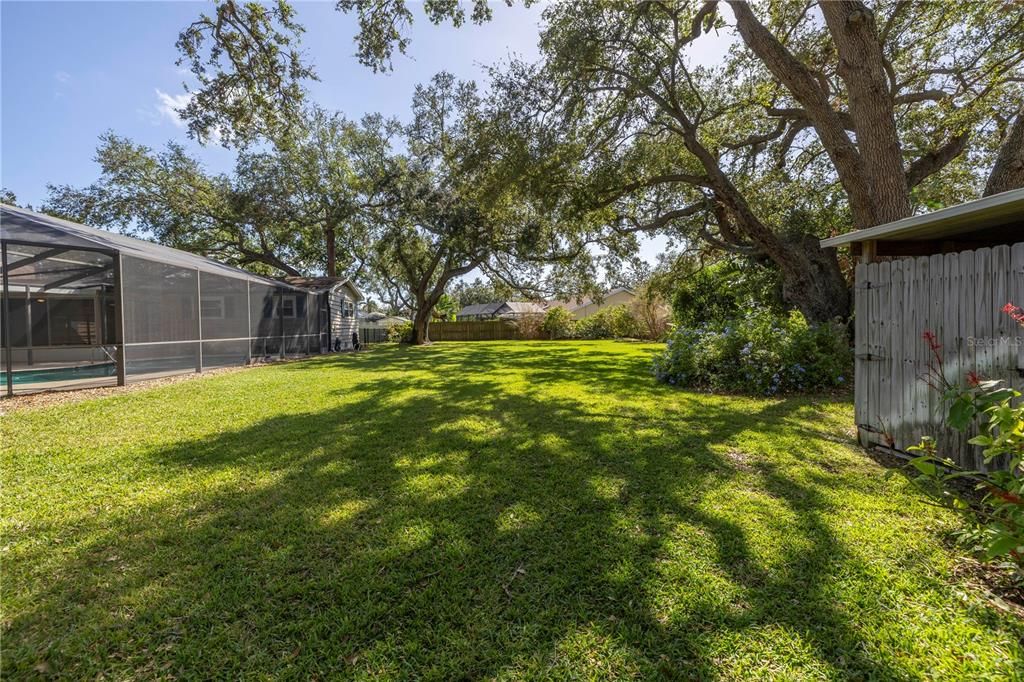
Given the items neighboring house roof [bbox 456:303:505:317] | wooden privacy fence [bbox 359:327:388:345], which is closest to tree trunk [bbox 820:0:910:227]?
wooden privacy fence [bbox 359:327:388:345]

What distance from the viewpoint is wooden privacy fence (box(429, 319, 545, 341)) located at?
96.3 feet

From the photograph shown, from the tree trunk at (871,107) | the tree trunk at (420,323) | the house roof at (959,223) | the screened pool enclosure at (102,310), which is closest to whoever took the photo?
the house roof at (959,223)

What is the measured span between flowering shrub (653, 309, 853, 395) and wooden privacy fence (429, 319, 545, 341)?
21282mm

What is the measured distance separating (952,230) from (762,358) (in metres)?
3.49

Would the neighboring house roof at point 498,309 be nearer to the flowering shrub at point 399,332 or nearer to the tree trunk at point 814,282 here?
the flowering shrub at point 399,332

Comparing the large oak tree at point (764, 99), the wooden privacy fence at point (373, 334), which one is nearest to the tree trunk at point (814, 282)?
the large oak tree at point (764, 99)

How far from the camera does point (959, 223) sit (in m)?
3.40

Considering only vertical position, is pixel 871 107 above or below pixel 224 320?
above

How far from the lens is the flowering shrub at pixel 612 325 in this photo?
2500 cm

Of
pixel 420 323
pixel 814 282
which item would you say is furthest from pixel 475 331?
pixel 814 282

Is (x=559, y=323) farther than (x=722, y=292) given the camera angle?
Yes

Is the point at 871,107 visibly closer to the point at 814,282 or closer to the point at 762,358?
the point at 814,282

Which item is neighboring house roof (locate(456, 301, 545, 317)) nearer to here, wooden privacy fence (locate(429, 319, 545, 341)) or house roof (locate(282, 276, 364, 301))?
wooden privacy fence (locate(429, 319, 545, 341))

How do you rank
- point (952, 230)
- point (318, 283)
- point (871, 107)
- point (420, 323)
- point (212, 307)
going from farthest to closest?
1. point (420, 323)
2. point (318, 283)
3. point (212, 307)
4. point (871, 107)
5. point (952, 230)
